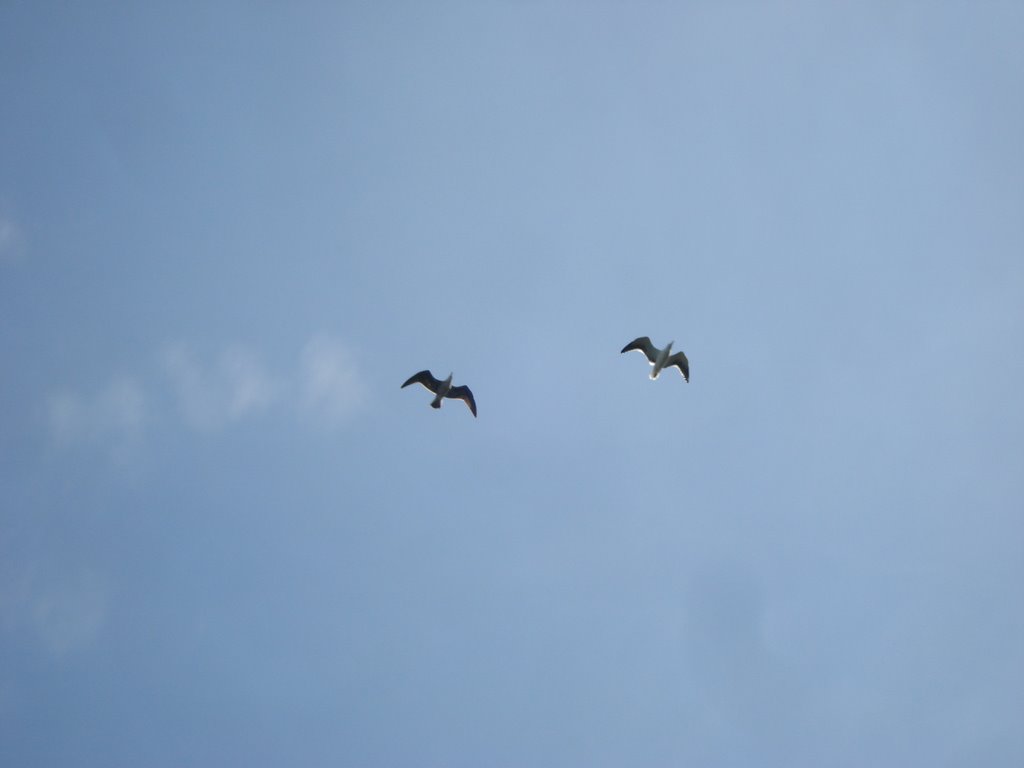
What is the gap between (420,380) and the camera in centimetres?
5247

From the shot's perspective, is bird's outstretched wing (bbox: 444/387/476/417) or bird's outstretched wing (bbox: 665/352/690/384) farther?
bird's outstretched wing (bbox: 444/387/476/417)

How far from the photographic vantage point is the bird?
50.8 metres

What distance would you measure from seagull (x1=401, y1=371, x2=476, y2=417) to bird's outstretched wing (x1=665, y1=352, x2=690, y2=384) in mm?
12492

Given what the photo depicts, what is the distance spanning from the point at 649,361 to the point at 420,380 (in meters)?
14.1

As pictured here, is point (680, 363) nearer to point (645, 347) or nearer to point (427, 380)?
point (645, 347)

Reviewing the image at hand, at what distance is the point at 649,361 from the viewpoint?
5178 centimetres

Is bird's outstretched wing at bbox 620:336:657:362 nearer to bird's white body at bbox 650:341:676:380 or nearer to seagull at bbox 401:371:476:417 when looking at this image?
bird's white body at bbox 650:341:676:380

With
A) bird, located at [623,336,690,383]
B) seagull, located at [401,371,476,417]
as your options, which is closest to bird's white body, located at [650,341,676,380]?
bird, located at [623,336,690,383]

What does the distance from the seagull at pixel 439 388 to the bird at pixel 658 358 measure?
10348 mm

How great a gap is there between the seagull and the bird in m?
10.3

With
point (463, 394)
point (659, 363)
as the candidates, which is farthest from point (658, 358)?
point (463, 394)

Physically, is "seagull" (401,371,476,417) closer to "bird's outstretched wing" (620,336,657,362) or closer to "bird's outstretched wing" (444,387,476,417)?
"bird's outstretched wing" (444,387,476,417)

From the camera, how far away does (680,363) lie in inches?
→ 2031

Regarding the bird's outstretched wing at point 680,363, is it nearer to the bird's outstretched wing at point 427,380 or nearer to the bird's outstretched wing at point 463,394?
the bird's outstretched wing at point 463,394
